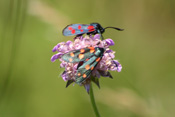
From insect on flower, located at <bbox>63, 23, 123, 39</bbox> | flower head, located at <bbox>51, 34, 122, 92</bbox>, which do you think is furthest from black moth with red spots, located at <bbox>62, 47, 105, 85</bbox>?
insect on flower, located at <bbox>63, 23, 123, 39</bbox>

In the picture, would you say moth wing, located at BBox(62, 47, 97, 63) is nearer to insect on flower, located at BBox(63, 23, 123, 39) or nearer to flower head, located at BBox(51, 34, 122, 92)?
flower head, located at BBox(51, 34, 122, 92)

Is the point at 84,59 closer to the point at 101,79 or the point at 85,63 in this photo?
the point at 85,63

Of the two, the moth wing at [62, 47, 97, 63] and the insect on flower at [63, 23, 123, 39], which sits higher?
the insect on flower at [63, 23, 123, 39]

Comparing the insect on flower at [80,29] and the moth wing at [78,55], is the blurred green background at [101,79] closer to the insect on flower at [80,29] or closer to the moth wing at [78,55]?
the insect on flower at [80,29]

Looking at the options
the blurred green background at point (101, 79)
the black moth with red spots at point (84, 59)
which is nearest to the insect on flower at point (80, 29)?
the black moth with red spots at point (84, 59)
